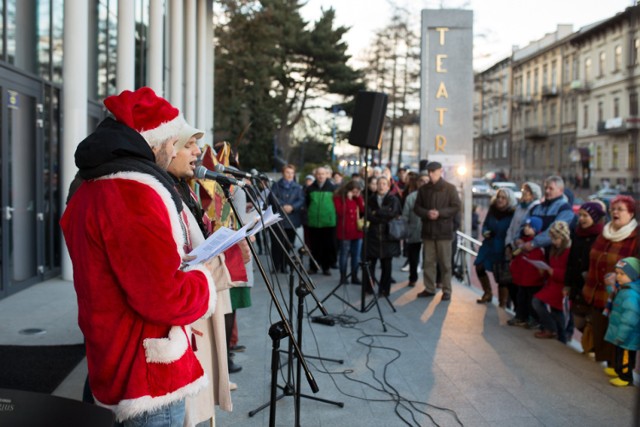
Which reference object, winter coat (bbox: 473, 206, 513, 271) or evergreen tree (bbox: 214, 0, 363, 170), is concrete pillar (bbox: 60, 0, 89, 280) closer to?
winter coat (bbox: 473, 206, 513, 271)

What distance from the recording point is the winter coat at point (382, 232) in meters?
10.1

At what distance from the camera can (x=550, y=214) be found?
25.9ft

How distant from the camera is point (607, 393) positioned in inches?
226

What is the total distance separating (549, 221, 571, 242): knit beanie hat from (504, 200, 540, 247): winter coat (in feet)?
2.68

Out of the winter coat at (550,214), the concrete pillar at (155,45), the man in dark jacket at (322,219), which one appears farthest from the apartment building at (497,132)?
the winter coat at (550,214)

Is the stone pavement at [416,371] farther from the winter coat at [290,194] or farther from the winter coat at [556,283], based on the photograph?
the winter coat at [290,194]

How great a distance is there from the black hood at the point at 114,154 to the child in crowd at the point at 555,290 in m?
5.62

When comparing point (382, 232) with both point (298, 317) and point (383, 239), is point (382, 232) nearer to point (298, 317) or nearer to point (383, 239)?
point (383, 239)

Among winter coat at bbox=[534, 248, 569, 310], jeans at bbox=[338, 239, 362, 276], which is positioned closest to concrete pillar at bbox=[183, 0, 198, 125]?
jeans at bbox=[338, 239, 362, 276]

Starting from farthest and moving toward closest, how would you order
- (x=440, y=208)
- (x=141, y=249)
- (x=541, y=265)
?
(x=440, y=208) < (x=541, y=265) < (x=141, y=249)

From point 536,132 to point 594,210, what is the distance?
65851 millimetres

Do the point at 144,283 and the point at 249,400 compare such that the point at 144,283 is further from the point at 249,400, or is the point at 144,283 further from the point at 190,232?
the point at 249,400

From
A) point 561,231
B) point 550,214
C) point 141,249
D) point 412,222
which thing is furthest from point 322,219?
point 141,249

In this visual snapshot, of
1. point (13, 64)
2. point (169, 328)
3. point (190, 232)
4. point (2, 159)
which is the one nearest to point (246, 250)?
point (190, 232)
